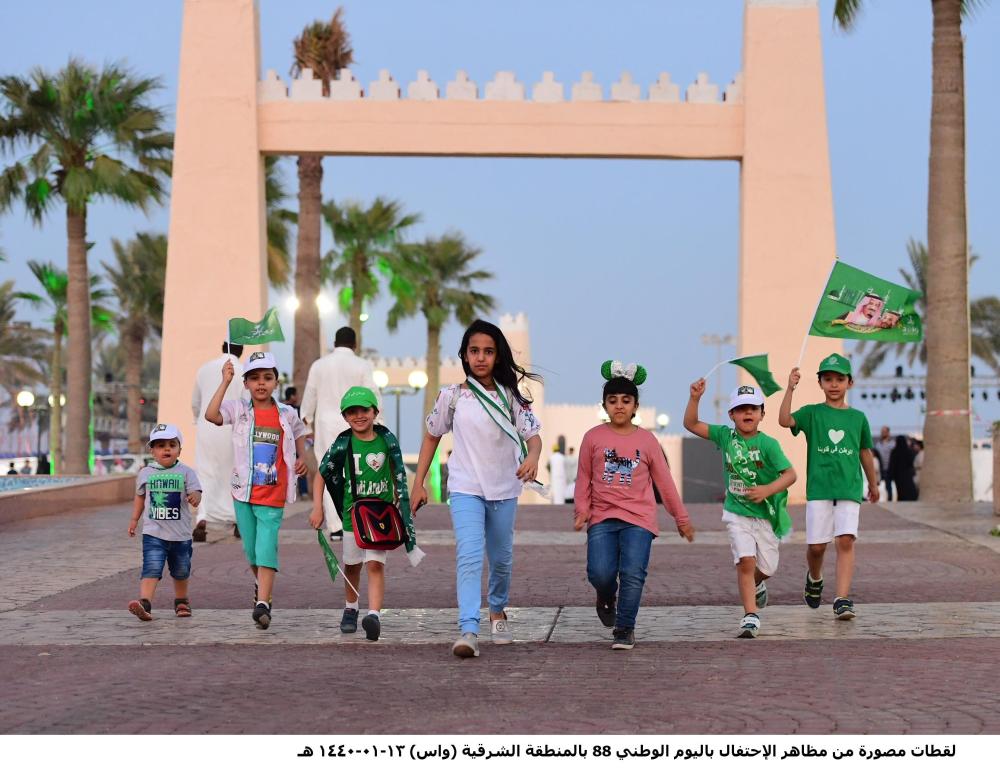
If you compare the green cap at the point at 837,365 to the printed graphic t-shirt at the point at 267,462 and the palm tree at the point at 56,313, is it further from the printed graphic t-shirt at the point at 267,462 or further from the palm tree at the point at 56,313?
the palm tree at the point at 56,313

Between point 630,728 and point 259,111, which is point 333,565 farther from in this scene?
point 259,111

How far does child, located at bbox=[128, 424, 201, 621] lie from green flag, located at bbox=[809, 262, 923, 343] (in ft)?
14.8

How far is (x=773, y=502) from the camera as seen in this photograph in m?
8.88

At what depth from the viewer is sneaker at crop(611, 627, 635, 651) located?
26.4 ft

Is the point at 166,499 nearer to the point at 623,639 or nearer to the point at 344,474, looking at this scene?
the point at 344,474

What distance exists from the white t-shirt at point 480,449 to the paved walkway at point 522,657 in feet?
2.93

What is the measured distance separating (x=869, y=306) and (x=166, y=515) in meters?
5.10

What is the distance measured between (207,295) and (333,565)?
15.7 meters

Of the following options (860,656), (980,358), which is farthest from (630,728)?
(980,358)

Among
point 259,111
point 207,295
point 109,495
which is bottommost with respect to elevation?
point 109,495

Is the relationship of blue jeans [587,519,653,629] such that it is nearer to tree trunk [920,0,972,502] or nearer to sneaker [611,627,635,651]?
sneaker [611,627,635,651]

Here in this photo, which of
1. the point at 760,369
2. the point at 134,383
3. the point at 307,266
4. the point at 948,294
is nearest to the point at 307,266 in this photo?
the point at 307,266

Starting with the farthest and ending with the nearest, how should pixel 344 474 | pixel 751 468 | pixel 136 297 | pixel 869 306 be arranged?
1. pixel 136 297
2. pixel 869 306
3. pixel 751 468
4. pixel 344 474

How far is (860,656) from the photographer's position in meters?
7.70
